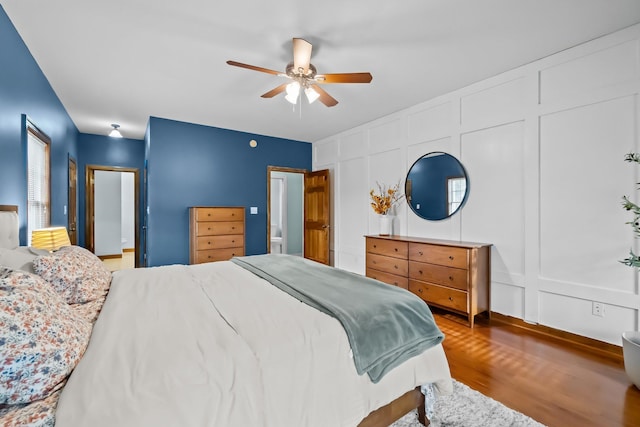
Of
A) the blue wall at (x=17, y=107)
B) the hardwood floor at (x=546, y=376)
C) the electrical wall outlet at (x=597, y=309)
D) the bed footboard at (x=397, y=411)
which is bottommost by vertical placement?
the hardwood floor at (x=546, y=376)

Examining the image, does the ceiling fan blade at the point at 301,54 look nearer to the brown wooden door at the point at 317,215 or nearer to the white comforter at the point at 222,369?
the white comforter at the point at 222,369

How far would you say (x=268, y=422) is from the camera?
102 centimetres

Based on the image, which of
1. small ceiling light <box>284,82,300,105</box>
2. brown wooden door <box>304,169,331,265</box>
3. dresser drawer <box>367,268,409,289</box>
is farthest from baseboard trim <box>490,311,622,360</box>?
small ceiling light <box>284,82,300,105</box>

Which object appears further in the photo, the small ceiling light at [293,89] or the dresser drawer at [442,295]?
the dresser drawer at [442,295]

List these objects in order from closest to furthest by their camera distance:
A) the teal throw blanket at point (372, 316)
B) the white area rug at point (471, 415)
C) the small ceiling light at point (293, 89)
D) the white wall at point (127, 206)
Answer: the teal throw blanket at point (372, 316) → the white area rug at point (471, 415) → the small ceiling light at point (293, 89) → the white wall at point (127, 206)

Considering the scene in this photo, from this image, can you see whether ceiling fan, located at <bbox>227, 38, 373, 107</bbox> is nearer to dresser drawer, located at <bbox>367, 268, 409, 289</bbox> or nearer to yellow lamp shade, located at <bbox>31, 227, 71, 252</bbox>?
yellow lamp shade, located at <bbox>31, 227, 71, 252</bbox>

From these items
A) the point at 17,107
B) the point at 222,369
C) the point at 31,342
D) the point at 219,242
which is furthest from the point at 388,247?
the point at 17,107

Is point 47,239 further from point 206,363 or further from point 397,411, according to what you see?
point 397,411

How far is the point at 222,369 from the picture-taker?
101 cm

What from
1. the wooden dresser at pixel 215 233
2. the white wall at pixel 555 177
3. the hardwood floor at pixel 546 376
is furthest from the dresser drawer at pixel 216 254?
the hardwood floor at pixel 546 376

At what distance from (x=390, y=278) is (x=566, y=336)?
1779 millimetres

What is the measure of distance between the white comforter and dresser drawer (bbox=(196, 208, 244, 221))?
276 centimetres

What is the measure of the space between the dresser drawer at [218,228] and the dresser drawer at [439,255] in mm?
2682

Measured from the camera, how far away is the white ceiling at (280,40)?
205 cm
